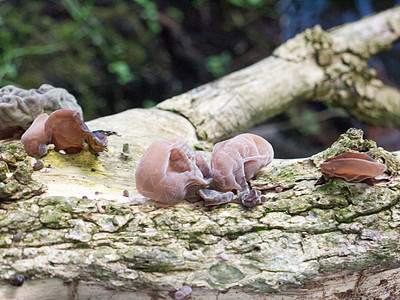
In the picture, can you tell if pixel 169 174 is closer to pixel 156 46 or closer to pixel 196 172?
pixel 196 172

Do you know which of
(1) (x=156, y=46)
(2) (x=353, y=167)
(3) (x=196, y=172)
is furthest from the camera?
(1) (x=156, y=46)

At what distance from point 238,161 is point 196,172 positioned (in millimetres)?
203

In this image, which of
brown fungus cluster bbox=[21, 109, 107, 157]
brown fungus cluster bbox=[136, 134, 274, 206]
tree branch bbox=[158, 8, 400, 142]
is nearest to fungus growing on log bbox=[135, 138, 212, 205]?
brown fungus cluster bbox=[136, 134, 274, 206]

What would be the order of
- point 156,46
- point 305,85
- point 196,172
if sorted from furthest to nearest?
point 156,46, point 305,85, point 196,172

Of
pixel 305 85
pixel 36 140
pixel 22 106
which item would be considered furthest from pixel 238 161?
pixel 305 85

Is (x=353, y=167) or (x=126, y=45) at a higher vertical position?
(x=126, y=45)

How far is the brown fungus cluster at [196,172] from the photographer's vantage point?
1.56 m

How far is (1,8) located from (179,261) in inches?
181

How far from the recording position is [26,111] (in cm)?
211

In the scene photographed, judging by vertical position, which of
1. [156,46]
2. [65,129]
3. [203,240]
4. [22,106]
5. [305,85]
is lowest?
[203,240]

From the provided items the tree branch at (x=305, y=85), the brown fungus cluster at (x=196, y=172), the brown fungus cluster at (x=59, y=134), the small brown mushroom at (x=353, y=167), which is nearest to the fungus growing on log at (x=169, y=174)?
the brown fungus cluster at (x=196, y=172)

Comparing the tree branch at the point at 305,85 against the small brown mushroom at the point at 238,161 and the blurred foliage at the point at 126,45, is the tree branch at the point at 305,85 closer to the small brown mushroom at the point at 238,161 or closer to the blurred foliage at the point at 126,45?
the small brown mushroom at the point at 238,161

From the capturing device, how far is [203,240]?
1518 mm

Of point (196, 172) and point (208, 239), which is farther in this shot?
point (196, 172)
